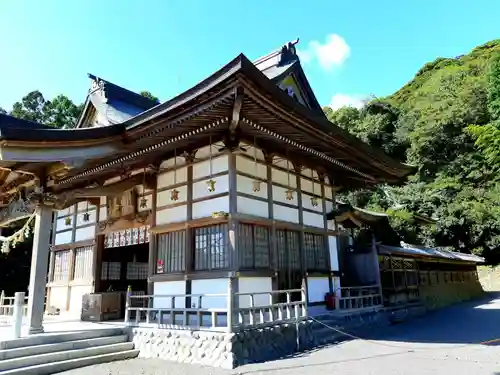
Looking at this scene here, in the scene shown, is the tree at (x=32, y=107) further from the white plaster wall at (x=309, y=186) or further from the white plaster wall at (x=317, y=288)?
the white plaster wall at (x=317, y=288)

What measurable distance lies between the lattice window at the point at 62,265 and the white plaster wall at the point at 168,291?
5.07 meters

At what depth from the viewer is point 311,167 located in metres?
12.0

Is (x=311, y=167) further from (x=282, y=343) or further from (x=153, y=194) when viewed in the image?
(x=282, y=343)

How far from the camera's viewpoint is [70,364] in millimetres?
7309

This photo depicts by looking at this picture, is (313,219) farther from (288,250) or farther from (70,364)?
(70,364)

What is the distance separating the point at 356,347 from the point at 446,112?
1542 inches

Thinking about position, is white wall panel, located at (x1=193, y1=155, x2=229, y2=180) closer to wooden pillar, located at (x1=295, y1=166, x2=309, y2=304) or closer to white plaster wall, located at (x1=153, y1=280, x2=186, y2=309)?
white plaster wall, located at (x1=153, y1=280, x2=186, y2=309)

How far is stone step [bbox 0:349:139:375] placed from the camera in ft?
21.8

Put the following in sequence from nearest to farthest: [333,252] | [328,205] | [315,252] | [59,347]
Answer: [59,347] < [315,252] < [333,252] < [328,205]

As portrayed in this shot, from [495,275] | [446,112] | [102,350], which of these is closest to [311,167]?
[102,350]

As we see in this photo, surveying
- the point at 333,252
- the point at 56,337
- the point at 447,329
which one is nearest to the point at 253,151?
the point at 333,252

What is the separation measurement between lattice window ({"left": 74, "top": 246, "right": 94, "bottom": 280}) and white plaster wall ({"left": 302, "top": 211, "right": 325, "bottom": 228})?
7125 mm

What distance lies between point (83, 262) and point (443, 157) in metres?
38.5

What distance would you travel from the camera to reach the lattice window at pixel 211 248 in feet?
29.2
